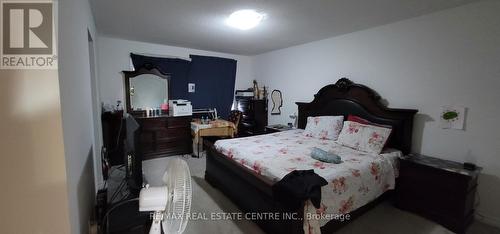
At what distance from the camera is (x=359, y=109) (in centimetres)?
303

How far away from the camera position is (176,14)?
2463mm

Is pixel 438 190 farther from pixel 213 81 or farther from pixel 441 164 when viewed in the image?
pixel 213 81

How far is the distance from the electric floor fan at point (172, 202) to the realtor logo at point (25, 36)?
605 mm

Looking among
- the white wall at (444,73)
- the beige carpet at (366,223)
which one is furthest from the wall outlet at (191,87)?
the white wall at (444,73)

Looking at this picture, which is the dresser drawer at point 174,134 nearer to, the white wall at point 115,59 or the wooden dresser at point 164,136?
the wooden dresser at point 164,136

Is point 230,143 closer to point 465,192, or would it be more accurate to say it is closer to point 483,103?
point 465,192

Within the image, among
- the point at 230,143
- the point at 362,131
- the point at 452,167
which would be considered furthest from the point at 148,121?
the point at 452,167

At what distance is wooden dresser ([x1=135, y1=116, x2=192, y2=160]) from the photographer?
3814 millimetres

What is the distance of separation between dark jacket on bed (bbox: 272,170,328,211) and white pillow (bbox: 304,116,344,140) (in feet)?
5.06

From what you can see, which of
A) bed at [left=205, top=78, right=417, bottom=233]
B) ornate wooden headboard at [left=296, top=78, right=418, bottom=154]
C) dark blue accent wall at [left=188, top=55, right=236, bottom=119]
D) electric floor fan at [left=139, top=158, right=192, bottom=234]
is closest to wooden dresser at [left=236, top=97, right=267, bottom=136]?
dark blue accent wall at [left=188, top=55, right=236, bottom=119]

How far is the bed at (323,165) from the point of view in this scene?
1.82 metres

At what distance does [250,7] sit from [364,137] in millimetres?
2067

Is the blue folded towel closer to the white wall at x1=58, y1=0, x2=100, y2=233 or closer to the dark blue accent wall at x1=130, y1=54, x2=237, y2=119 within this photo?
the white wall at x1=58, y1=0, x2=100, y2=233

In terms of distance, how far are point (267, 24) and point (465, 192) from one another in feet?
9.06
